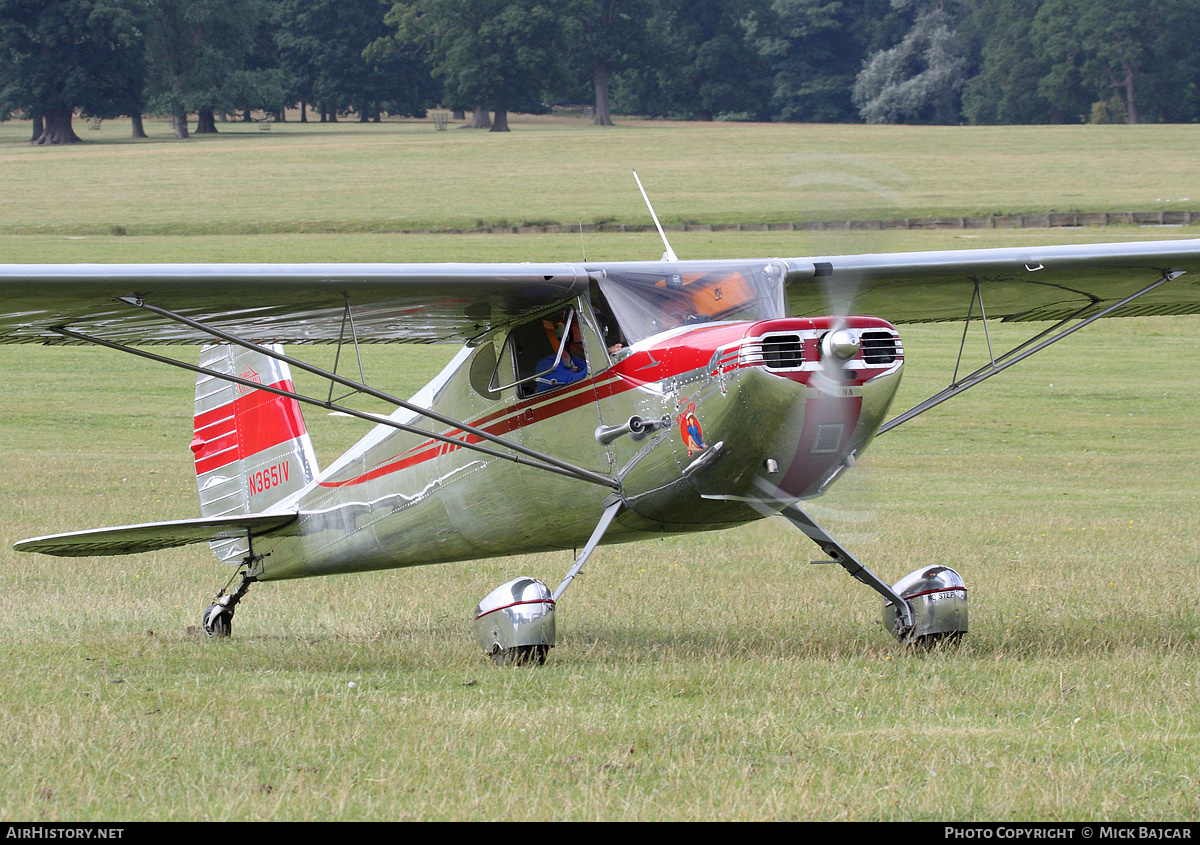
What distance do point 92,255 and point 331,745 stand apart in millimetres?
43209

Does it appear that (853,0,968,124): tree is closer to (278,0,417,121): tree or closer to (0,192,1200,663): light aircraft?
(278,0,417,121): tree

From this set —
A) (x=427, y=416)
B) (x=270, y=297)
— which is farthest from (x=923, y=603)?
(x=270, y=297)

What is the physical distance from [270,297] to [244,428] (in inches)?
133

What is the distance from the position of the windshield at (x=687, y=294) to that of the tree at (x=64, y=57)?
96146mm

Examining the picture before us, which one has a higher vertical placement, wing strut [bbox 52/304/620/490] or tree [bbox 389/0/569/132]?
wing strut [bbox 52/304/620/490]

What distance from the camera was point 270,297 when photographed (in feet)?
29.5

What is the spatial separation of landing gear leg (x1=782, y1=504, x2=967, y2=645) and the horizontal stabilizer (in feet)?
13.4

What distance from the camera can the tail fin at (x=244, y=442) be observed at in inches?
461

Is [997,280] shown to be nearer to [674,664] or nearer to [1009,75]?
[674,664]

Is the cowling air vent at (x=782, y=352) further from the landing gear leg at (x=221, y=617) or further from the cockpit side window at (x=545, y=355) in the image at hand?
the landing gear leg at (x=221, y=617)

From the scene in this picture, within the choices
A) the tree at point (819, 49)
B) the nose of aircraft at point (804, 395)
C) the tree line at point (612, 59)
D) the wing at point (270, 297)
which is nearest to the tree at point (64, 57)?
the tree line at point (612, 59)

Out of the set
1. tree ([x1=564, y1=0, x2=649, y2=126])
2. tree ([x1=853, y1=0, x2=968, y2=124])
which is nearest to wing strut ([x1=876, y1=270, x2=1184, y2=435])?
tree ([x1=853, y1=0, x2=968, y2=124])

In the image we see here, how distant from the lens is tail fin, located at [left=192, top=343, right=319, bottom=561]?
11711 millimetres
